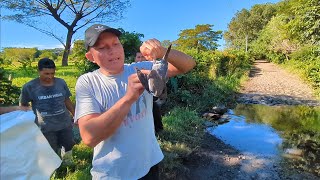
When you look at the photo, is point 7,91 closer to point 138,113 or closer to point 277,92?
point 138,113

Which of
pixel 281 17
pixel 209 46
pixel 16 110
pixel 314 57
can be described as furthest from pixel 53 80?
pixel 209 46

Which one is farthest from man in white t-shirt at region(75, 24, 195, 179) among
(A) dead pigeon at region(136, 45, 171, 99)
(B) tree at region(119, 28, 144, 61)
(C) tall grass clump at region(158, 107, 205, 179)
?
(B) tree at region(119, 28, 144, 61)

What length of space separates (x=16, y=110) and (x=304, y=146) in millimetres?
6099

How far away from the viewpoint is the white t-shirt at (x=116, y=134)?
5.55 feet

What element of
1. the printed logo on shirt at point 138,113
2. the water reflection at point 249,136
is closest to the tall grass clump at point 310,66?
the water reflection at point 249,136

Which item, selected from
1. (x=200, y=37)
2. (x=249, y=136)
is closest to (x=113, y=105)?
(x=249, y=136)

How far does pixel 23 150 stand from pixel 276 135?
22.1 feet

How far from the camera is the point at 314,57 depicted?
65.9 ft

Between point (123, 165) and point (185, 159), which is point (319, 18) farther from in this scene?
point (123, 165)

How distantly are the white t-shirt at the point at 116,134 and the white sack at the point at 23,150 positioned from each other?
0.28 metres

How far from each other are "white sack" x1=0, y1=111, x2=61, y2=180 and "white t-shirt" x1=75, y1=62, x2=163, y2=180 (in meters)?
0.28

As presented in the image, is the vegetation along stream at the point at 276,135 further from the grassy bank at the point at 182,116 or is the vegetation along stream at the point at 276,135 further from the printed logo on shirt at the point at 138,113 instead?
the printed logo on shirt at the point at 138,113

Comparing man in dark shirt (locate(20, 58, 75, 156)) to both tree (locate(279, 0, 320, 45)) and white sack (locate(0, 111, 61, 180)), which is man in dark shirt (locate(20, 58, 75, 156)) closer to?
white sack (locate(0, 111, 61, 180))

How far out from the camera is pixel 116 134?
67.6 inches
